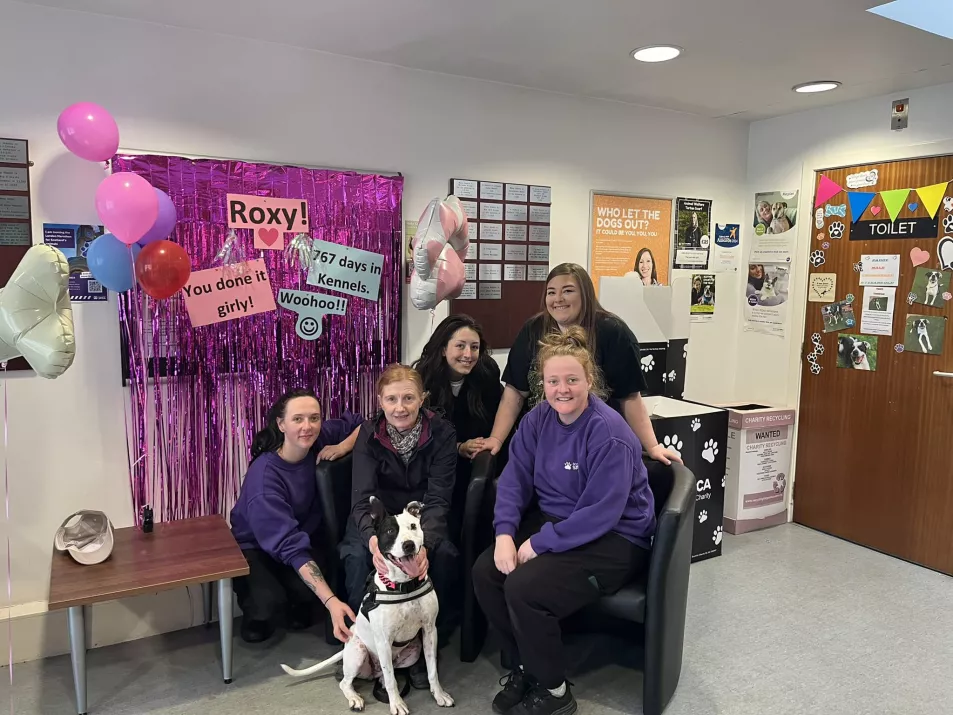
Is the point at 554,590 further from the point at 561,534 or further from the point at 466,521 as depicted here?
the point at 466,521

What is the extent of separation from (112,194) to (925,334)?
11.1 ft

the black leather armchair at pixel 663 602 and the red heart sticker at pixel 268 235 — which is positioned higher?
the red heart sticker at pixel 268 235

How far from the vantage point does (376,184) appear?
9.66 feet

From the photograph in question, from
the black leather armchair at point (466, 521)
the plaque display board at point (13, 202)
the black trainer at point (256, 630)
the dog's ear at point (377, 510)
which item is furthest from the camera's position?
the black trainer at point (256, 630)

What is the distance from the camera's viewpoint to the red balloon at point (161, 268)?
7.55 feet

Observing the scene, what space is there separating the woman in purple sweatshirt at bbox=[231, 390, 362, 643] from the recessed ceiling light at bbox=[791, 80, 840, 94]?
258cm

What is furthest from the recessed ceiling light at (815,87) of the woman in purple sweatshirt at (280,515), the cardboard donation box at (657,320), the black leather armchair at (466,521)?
the woman in purple sweatshirt at (280,515)

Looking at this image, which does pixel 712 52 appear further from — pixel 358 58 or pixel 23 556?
pixel 23 556

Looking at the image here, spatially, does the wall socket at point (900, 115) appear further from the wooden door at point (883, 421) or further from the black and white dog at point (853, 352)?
the black and white dog at point (853, 352)

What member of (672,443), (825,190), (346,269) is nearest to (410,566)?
(346,269)

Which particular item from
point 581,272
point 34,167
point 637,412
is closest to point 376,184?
point 581,272

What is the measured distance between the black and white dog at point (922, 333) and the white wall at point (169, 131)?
1.76 metres

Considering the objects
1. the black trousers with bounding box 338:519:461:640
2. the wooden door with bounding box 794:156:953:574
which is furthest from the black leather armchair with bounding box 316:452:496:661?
the wooden door with bounding box 794:156:953:574

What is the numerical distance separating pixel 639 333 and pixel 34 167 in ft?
8.88
